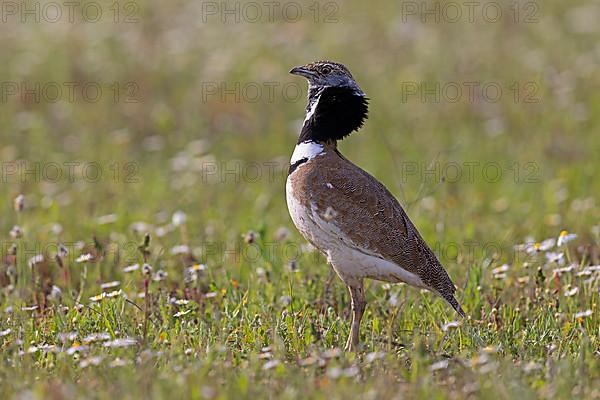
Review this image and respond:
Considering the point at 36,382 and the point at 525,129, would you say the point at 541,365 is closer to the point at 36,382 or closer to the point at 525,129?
the point at 36,382

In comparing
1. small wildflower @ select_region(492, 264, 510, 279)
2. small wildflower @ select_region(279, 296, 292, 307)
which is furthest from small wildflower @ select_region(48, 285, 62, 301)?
small wildflower @ select_region(492, 264, 510, 279)

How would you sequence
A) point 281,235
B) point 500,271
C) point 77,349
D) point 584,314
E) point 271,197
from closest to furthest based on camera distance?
1. point 77,349
2. point 584,314
3. point 500,271
4. point 281,235
5. point 271,197

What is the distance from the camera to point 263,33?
43.0 feet

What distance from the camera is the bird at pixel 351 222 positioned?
5414mm

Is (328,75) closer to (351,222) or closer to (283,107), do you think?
(351,222)

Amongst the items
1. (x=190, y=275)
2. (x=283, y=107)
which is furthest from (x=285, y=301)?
(x=283, y=107)

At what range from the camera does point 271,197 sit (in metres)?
9.05

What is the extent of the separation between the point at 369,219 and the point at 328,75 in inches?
35.0

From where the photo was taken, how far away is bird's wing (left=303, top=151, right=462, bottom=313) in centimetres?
541

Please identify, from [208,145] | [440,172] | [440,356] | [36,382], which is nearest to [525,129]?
[440,172]

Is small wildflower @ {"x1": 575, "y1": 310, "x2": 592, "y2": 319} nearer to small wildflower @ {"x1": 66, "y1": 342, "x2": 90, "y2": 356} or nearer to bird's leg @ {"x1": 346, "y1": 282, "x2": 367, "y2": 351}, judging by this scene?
bird's leg @ {"x1": 346, "y1": 282, "x2": 367, "y2": 351}

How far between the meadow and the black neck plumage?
2.94ft

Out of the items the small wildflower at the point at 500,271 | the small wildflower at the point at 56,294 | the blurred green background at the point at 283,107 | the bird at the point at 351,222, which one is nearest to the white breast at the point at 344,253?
the bird at the point at 351,222

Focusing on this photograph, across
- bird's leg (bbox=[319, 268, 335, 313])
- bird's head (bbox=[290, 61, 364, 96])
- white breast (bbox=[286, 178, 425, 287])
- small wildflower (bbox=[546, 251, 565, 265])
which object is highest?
bird's head (bbox=[290, 61, 364, 96])
